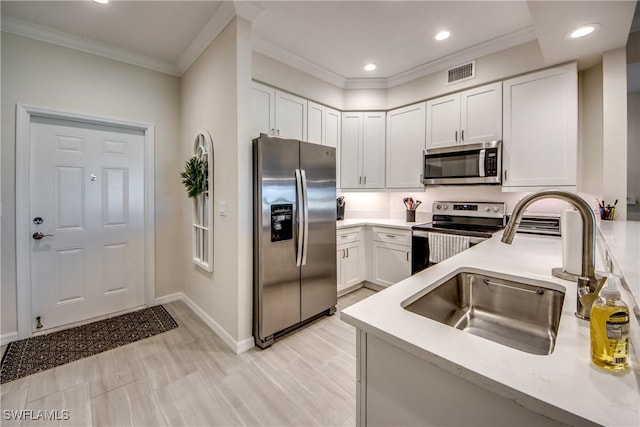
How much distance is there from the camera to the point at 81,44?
2633 mm

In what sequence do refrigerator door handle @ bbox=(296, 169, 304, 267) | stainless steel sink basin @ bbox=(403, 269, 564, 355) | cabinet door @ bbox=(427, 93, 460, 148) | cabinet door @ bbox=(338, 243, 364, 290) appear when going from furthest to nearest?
cabinet door @ bbox=(338, 243, 364, 290) < cabinet door @ bbox=(427, 93, 460, 148) < refrigerator door handle @ bbox=(296, 169, 304, 267) < stainless steel sink basin @ bbox=(403, 269, 564, 355)

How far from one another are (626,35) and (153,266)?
15.7 ft

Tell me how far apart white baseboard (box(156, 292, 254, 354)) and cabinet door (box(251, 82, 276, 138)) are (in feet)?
6.15

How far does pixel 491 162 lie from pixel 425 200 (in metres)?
1.01

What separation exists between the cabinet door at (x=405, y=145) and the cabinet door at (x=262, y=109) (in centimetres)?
161

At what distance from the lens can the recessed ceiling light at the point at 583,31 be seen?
1910 mm

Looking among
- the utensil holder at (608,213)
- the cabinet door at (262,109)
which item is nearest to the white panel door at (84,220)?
the cabinet door at (262,109)

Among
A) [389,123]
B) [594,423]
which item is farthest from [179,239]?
[594,423]

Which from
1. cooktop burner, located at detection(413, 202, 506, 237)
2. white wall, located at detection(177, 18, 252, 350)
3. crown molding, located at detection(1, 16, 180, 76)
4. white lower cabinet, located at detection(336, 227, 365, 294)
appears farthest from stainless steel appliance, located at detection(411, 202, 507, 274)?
crown molding, located at detection(1, 16, 180, 76)

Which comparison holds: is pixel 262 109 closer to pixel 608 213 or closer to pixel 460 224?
pixel 460 224

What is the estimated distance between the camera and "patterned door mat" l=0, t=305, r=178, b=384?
82.0 inches

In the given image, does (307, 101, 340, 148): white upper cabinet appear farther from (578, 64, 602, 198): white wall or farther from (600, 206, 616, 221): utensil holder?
(600, 206, 616, 221): utensil holder

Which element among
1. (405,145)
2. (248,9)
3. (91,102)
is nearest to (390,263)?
(405,145)

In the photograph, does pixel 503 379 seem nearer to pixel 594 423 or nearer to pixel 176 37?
pixel 594 423
